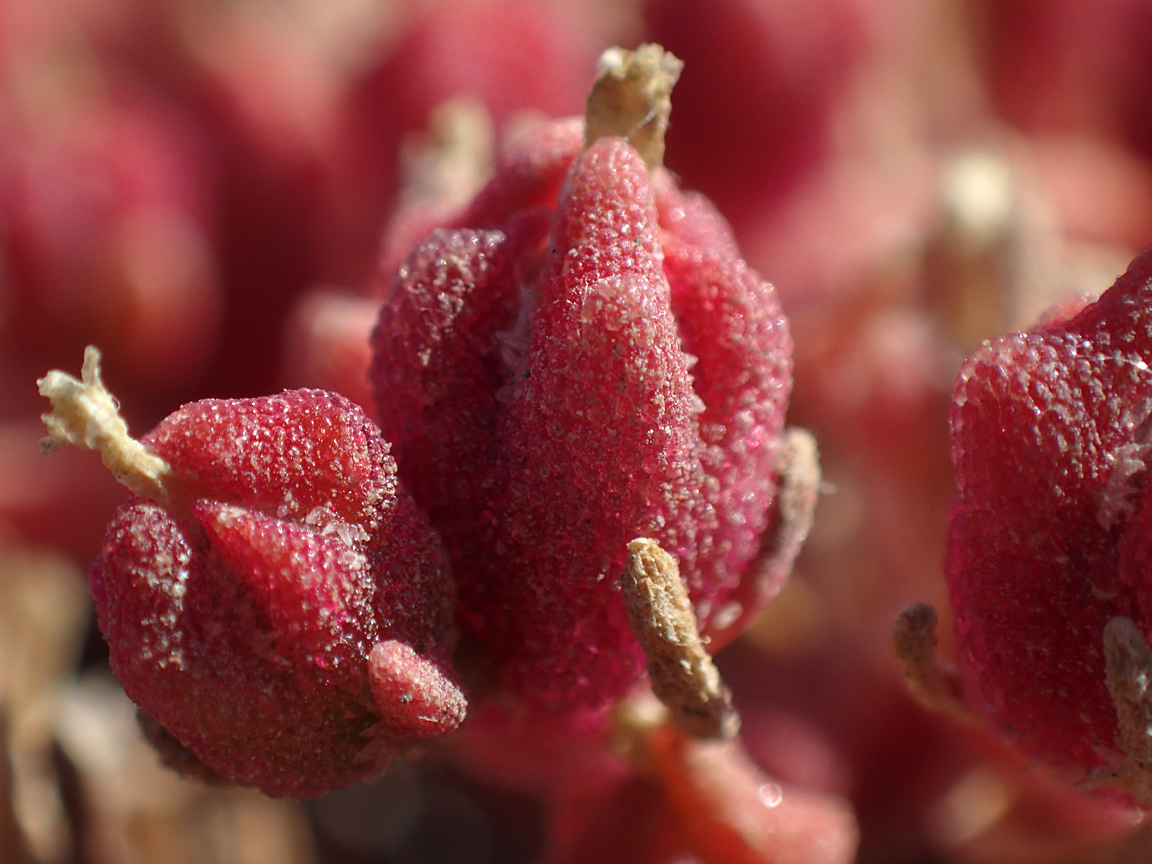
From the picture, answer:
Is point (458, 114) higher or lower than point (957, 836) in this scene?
higher

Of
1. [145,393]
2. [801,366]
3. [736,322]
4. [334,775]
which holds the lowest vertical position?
[334,775]

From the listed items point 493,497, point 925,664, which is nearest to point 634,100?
point 493,497

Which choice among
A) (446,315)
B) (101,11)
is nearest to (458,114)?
(446,315)

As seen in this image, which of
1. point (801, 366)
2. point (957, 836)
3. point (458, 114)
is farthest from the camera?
point (801, 366)

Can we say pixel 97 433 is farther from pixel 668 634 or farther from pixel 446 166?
pixel 446 166

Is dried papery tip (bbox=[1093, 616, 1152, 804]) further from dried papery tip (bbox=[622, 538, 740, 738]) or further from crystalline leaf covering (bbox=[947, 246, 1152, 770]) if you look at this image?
dried papery tip (bbox=[622, 538, 740, 738])

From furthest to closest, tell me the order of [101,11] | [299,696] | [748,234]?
[101,11] → [748,234] → [299,696]

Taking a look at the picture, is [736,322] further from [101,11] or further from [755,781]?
[101,11]

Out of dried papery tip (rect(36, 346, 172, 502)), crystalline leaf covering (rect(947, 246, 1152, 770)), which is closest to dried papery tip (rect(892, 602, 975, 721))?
crystalline leaf covering (rect(947, 246, 1152, 770))
